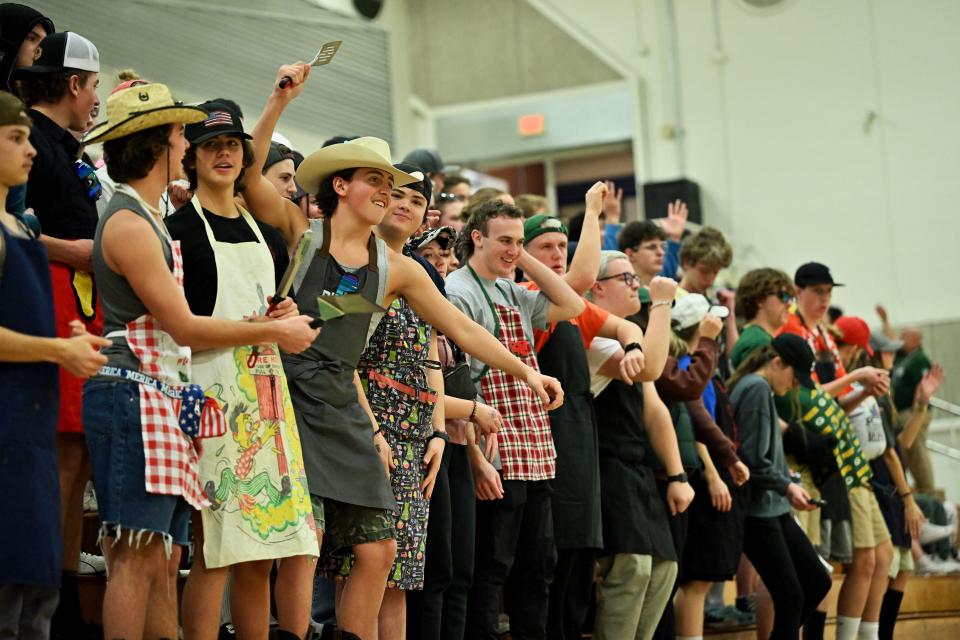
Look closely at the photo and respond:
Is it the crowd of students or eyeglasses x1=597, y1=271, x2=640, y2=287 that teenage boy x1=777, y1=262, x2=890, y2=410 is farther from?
eyeglasses x1=597, y1=271, x2=640, y2=287

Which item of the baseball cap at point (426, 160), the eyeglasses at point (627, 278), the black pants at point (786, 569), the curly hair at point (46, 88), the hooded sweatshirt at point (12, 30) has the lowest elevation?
the black pants at point (786, 569)

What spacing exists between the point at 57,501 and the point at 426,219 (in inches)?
A: 85.1

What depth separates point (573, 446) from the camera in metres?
4.40

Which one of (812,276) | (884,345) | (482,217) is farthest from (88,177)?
(884,345)

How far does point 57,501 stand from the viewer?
2523 mm

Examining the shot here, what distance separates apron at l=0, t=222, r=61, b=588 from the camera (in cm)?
242

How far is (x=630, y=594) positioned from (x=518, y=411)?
955mm

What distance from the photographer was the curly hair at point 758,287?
19.7 ft

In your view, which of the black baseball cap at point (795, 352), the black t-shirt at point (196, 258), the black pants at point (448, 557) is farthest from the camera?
the black baseball cap at point (795, 352)

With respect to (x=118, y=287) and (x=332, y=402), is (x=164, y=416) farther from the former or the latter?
(x=332, y=402)

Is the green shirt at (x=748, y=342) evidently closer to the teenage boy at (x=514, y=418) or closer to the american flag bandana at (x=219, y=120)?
the teenage boy at (x=514, y=418)

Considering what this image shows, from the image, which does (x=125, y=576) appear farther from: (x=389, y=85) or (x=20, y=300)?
(x=389, y=85)

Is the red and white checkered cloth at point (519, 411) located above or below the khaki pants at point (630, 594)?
above

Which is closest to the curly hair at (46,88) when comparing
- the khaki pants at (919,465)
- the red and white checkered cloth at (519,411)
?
the red and white checkered cloth at (519,411)
